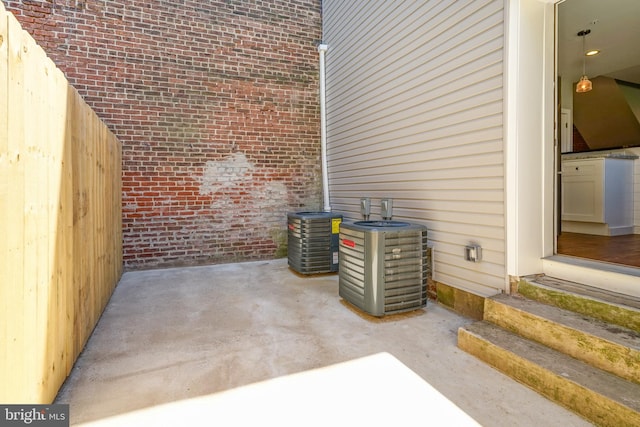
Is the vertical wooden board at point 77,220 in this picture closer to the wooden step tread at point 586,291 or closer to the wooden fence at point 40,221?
the wooden fence at point 40,221

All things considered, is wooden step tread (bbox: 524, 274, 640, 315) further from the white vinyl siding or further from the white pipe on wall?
the white pipe on wall

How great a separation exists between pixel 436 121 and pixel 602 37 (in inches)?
140

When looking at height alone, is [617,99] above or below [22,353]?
above

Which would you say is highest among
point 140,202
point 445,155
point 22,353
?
point 445,155

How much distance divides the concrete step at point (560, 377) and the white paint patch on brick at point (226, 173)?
3.85 metres

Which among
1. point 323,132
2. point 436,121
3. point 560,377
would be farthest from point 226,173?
point 560,377

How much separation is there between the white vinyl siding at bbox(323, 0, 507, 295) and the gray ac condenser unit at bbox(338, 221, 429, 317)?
34 cm

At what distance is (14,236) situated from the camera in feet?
4.17

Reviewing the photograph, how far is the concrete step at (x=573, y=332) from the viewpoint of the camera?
168cm

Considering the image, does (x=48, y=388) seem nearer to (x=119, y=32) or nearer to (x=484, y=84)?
(x=484, y=84)

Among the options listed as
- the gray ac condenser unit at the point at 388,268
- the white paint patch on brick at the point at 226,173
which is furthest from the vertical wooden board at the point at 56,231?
the white paint patch on brick at the point at 226,173

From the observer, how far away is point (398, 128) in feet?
12.3

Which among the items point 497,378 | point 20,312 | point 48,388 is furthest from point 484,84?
point 48,388

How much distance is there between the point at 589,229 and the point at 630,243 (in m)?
1.07
